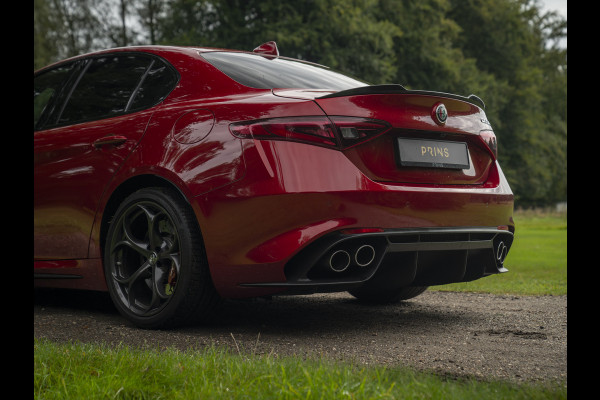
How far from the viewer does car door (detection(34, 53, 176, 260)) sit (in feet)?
14.5

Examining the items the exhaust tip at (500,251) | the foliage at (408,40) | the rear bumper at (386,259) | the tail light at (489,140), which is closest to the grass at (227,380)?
the rear bumper at (386,259)

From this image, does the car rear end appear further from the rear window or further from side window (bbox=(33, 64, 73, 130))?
side window (bbox=(33, 64, 73, 130))

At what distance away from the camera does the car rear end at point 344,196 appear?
11.8 feet

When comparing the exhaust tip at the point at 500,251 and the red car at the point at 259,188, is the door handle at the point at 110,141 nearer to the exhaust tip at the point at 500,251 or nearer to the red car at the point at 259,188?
the red car at the point at 259,188

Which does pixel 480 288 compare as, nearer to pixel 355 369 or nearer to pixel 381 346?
pixel 381 346

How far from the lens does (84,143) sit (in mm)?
4637

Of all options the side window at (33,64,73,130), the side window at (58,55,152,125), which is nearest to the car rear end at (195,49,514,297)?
the side window at (58,55,152,125)

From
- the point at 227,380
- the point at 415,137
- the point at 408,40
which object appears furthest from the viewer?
the point at 408,40

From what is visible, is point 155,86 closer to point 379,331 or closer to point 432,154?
point 432,154

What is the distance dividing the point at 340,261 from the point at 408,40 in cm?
3343

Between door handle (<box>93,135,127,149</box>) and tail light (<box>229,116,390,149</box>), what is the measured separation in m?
1.00

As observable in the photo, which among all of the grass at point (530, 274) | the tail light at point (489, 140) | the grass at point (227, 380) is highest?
the tail light at point (489, 140)

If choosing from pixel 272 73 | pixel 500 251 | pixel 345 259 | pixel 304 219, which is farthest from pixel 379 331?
pixel 272 73
